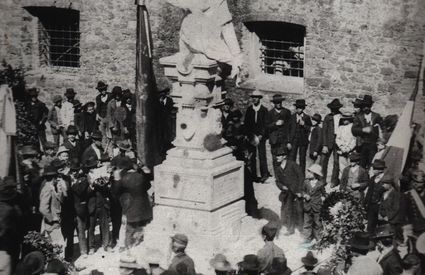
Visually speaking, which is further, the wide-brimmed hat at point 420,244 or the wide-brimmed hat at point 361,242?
the wide-brimmed hat at point 420,244

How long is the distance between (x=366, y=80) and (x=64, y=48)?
27.2 feet

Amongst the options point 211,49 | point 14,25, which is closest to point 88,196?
point 211,49

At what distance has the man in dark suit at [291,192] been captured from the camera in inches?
451

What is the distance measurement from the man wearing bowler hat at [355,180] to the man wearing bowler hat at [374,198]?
6.7 inches

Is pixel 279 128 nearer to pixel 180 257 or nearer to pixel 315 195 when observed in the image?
pixel 315 195

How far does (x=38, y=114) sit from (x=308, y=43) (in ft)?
20.7

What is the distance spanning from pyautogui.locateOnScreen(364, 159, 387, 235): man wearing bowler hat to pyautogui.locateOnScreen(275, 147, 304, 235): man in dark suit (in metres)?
1.20

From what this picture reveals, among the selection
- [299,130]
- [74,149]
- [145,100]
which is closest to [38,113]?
[74,149]

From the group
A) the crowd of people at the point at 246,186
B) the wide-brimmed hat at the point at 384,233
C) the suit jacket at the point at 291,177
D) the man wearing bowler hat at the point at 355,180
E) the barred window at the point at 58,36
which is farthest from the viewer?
the barred window at the point at 58,36

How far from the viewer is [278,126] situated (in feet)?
45.4

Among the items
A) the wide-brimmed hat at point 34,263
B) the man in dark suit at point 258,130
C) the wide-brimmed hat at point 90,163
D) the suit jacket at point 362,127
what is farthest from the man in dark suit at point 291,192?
the wide-brimmed hat at point 34,263

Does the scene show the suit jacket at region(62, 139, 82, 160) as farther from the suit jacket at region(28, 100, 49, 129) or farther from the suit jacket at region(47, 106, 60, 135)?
the suit jacket at region(28, 100, 49, 129)

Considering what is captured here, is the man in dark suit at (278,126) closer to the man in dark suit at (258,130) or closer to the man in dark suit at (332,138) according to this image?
the man in dark suit at (258,130)

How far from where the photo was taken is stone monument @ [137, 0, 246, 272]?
10359 millimetres
